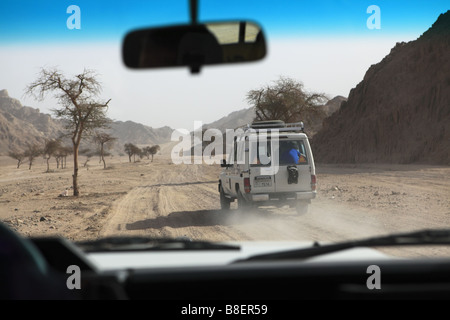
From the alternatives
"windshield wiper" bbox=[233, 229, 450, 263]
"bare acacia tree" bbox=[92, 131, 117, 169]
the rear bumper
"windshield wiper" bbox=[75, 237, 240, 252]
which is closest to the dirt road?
the rear bumper

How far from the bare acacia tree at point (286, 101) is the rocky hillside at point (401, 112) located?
10088mm

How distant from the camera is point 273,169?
13.2 meters

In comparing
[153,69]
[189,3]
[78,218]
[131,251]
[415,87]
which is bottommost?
[78,218]

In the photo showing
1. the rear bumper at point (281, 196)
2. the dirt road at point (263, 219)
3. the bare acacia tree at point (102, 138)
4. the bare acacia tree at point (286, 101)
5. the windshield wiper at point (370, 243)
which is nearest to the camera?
the windshield wiper at point (370, 243)

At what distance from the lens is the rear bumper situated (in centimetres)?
1310

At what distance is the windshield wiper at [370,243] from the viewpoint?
2672 millimetres

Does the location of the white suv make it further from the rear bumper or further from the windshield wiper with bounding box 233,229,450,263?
the windshield wiper with bounding box 233,229,450,263

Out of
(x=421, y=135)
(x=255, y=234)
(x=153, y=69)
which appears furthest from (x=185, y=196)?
(x=421, y=135)

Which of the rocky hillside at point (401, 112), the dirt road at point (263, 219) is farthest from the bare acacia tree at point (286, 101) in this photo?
the dirt road at point (263, 219)

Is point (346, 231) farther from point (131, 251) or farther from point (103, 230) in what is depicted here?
point (131, 251)

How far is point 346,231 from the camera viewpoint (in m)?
10.7

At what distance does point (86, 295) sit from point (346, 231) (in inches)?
367

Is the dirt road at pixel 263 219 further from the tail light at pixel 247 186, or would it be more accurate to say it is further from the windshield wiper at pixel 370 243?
the windshield wiper at pixel 370 243

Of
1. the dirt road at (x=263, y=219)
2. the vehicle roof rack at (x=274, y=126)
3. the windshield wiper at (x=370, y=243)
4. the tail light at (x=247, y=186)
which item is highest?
the vehicle roof rack at (x=274, y=126)
